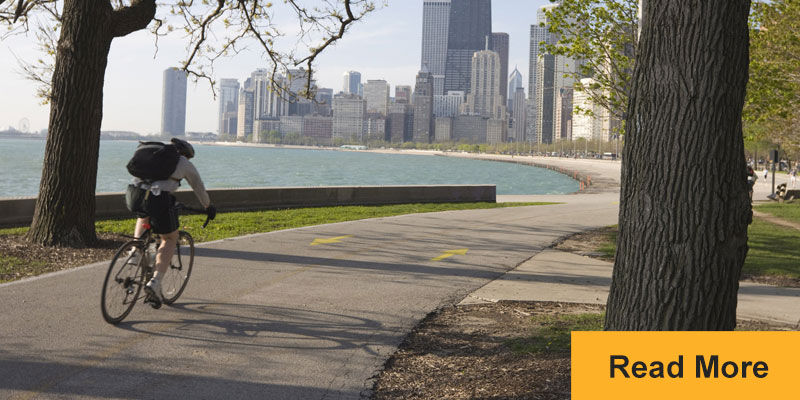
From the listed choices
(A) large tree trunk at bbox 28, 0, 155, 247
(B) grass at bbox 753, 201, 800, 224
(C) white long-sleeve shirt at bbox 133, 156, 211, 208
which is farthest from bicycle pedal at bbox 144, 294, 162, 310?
(B) grass at bbox 753, 201, 800, 224

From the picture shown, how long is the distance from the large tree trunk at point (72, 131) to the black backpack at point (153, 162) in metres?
4.82

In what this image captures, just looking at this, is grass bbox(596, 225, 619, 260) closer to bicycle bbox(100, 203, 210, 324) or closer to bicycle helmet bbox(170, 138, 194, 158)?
bicycle helmet bbox(170, 138, 194, 158)

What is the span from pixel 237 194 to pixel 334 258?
8.36 metres

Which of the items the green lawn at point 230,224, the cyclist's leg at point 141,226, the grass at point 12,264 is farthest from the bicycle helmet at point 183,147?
the grass at point 12,264

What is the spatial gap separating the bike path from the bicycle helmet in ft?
4.85

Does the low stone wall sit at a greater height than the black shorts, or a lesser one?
lesser

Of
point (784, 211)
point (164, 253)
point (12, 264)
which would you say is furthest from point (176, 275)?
point (784, 211)

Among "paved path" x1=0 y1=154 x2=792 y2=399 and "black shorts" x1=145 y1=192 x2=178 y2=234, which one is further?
"black shorts" x1=145 y1=192 x2=178 y2=234

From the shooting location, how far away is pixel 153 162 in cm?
616

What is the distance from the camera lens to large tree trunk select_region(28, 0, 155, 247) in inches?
406

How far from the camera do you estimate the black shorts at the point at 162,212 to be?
629 cm

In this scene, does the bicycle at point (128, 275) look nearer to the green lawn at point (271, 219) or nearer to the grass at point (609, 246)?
the green lawn at point (271, 219)

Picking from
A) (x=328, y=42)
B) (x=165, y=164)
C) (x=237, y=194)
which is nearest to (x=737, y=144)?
(x=165, y=164)

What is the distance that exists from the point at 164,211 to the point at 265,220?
9478mm
